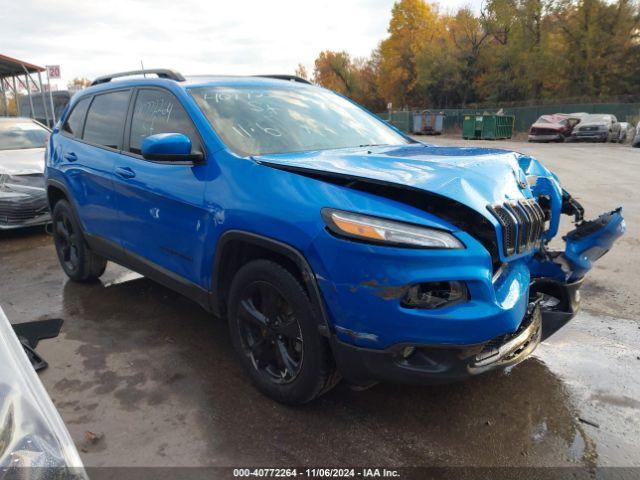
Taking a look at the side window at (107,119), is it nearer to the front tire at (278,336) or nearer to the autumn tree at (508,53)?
the front tire at (278,336)

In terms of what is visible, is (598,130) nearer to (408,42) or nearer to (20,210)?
(20,210)

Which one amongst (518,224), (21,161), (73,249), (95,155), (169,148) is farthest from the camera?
(21,161)

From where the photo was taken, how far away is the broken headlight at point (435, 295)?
7.12 feet

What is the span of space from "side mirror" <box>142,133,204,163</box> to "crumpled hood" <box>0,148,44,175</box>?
492 centimetres

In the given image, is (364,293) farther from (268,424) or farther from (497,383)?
(497,383)

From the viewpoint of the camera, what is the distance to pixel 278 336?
107 inches

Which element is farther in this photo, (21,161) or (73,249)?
(21,161)

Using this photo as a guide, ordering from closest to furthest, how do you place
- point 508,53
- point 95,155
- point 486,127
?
point 95,155
point 486,127
point 508,53

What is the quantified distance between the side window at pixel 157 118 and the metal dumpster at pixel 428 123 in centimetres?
3723

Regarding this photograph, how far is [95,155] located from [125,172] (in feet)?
2.12

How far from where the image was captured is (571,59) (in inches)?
1599

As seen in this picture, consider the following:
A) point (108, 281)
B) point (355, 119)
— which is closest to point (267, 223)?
point (355, 119)

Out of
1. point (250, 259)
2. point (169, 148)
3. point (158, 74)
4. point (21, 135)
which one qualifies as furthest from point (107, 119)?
point (21, 135)

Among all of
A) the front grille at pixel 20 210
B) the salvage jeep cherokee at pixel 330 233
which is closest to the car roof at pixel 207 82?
the salvage jeep cherokee at pixel 330 233
